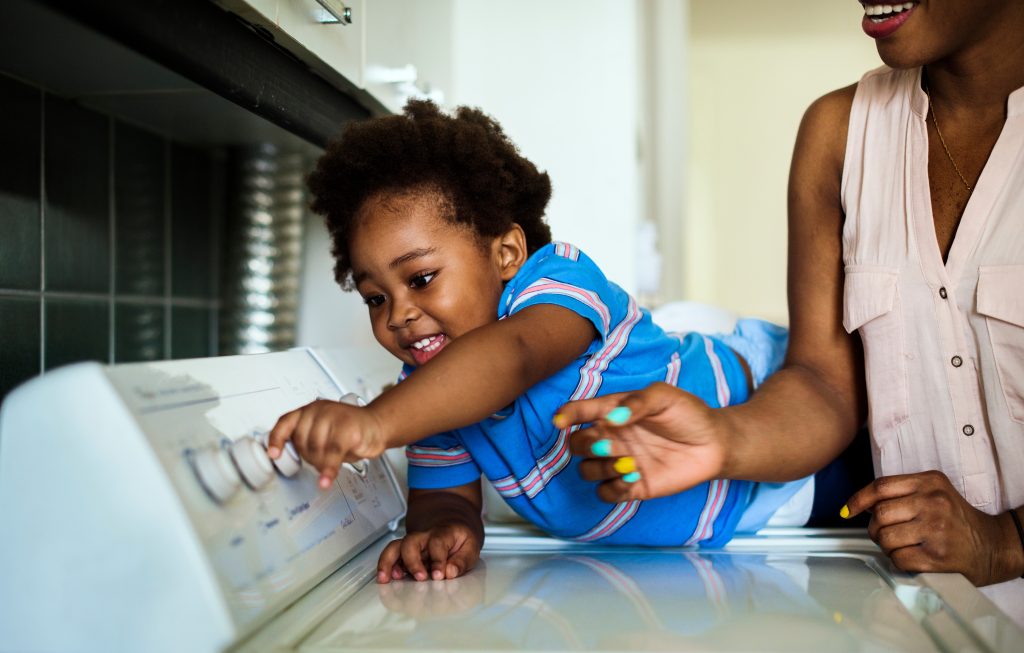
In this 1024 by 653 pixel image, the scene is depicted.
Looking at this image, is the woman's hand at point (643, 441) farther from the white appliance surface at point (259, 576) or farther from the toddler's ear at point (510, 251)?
the toddler's ear at point (510, 251)

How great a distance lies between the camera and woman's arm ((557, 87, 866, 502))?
2.45ft

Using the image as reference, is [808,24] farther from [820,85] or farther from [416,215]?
[416,215]

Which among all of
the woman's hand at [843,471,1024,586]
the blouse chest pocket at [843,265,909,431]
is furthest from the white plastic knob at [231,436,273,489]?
the blouse chest pocket at [843,265,909,431]

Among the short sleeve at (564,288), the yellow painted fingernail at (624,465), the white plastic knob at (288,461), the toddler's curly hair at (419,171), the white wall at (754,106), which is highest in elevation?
the white wall at (754,106)

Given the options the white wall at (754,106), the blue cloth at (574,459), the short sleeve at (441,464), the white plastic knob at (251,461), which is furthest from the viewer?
the white wall at (754,106)

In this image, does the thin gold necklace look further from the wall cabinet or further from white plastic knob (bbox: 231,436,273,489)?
white plastic knob (bbox: 231,436,273,489)

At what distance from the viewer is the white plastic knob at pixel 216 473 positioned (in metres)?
0.59

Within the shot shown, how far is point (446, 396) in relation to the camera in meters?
0.71

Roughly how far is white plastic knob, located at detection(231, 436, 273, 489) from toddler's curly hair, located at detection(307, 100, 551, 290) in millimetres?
436

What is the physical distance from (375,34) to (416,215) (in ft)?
1.24

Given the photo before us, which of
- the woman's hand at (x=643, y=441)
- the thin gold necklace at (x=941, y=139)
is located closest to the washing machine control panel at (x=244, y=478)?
→ the woman's hand at (x=643, y=441)

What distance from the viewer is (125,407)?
546mm

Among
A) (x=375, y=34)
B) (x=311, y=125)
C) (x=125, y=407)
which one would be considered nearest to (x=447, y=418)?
(x=125, y=407)

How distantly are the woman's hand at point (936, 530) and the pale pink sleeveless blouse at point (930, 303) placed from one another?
0.07 metres
